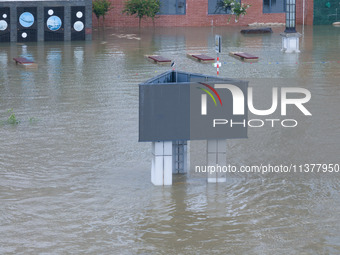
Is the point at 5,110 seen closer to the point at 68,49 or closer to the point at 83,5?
the point at 68,49

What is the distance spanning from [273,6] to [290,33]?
78.4 feet

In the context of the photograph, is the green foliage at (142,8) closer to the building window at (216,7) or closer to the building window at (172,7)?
the building window at (172,7)

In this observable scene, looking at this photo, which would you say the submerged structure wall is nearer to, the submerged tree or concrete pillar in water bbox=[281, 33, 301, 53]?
the submerged tree

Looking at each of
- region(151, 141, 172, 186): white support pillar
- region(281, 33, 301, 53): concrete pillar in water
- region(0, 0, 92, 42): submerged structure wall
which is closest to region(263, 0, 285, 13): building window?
region(0, 0, 92, 42): submerged structure wall

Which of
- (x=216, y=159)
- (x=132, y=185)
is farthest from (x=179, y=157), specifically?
(x=132, y=185)

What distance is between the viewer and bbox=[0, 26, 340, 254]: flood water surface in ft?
54.3

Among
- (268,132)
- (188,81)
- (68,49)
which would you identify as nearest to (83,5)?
(68,49)

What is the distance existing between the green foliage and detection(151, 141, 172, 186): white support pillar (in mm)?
47135

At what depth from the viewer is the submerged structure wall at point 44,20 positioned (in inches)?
2175

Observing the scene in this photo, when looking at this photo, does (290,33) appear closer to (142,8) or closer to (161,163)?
(142,8)

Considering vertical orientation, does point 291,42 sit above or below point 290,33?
below

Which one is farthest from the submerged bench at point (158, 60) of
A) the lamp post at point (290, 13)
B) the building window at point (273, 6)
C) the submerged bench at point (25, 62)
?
the building window at point (273, 6)

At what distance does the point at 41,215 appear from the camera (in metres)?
18.0

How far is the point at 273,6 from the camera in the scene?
7169 cm
